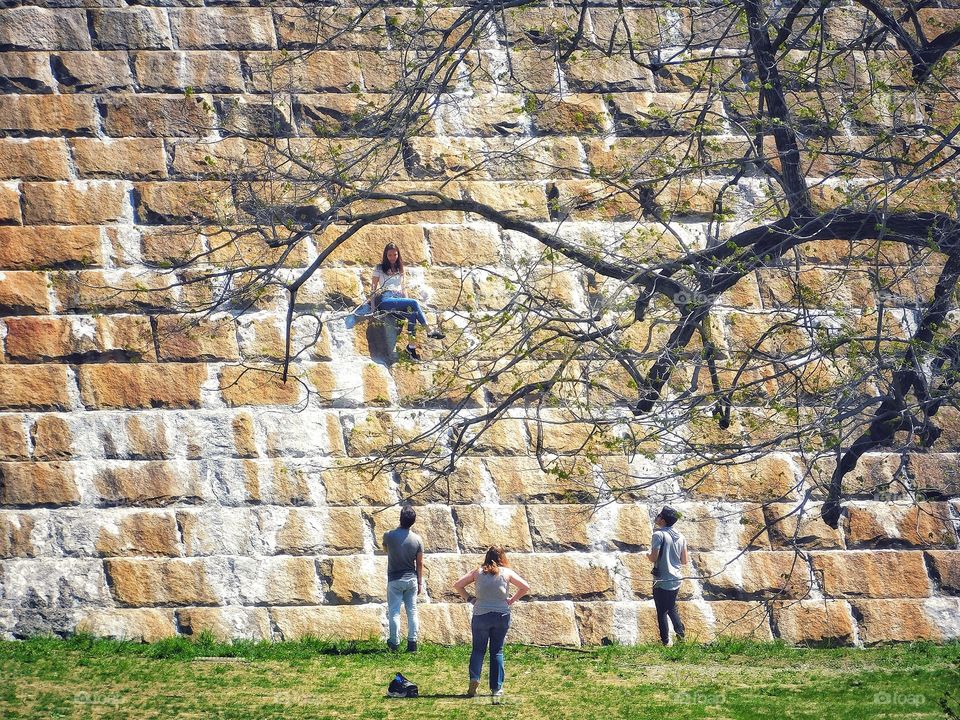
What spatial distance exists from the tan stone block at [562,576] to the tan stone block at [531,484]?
0.51m

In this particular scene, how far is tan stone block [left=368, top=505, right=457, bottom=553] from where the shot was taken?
1079 centimetres

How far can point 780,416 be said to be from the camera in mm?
11617

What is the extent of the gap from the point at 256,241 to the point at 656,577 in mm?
4769

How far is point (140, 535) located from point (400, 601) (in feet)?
7.54

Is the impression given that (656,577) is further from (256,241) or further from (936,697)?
(256,241)

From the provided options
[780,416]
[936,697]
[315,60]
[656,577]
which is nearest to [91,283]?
[315,60]

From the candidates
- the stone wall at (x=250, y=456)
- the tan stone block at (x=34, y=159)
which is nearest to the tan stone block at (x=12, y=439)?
the stone wall at (x=250, y=456)

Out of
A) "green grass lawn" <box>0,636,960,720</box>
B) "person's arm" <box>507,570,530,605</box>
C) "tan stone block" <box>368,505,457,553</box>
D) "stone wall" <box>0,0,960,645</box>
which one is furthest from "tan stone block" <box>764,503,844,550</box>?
"person's arm" <box>507,570,530,605</box>

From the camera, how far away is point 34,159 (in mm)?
11891

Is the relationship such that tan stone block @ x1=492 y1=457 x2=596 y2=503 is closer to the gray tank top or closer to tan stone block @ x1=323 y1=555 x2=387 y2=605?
tan stone block @ x1=323 y1=555 x2=387 y2=605

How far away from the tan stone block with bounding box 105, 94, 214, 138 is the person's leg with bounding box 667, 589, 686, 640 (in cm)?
613

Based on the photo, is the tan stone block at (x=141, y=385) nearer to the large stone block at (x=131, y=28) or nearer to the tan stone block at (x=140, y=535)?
the tan stone block at (x=140, y=535)

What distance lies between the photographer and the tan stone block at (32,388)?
11000mm

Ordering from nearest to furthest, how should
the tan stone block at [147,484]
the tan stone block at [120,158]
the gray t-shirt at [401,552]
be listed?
the gray t-shirt at [401,552] < the tan stone block at [147,484] < the tan stone block at [120,158]
